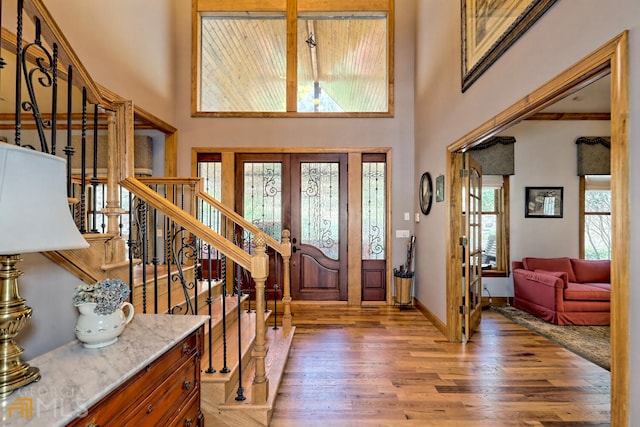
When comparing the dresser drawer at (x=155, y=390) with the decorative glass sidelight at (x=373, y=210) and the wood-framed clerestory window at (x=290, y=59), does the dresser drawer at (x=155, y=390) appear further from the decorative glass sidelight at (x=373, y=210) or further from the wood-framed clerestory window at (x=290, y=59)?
the wood-framed clerestory window at (x=290, y=59)

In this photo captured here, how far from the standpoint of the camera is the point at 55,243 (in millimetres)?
875

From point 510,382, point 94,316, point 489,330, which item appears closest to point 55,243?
point 94,316

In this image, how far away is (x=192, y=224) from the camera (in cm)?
184

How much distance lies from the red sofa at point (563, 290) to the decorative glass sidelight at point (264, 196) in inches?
141

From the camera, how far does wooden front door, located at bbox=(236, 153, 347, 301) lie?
4.77m

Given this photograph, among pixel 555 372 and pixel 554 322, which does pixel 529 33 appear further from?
pixel 554 322

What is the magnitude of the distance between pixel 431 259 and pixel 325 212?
1.66 m

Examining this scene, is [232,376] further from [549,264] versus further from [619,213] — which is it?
[549,264]

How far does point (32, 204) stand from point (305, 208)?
3.99 meters

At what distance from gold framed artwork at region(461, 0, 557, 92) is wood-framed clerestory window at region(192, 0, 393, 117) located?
1.80m

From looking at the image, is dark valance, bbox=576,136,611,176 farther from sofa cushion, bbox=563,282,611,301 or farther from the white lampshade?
the white lampshade

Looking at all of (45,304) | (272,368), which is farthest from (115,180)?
(272,368)

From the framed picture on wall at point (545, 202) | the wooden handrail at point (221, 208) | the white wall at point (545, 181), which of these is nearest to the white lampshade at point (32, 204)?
the wooden handrail at point (221, 208)

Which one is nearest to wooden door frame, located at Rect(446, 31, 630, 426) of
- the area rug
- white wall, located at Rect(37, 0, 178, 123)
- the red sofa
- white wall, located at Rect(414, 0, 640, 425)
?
white wall, located at Rect(414, 0, 640, 425)
